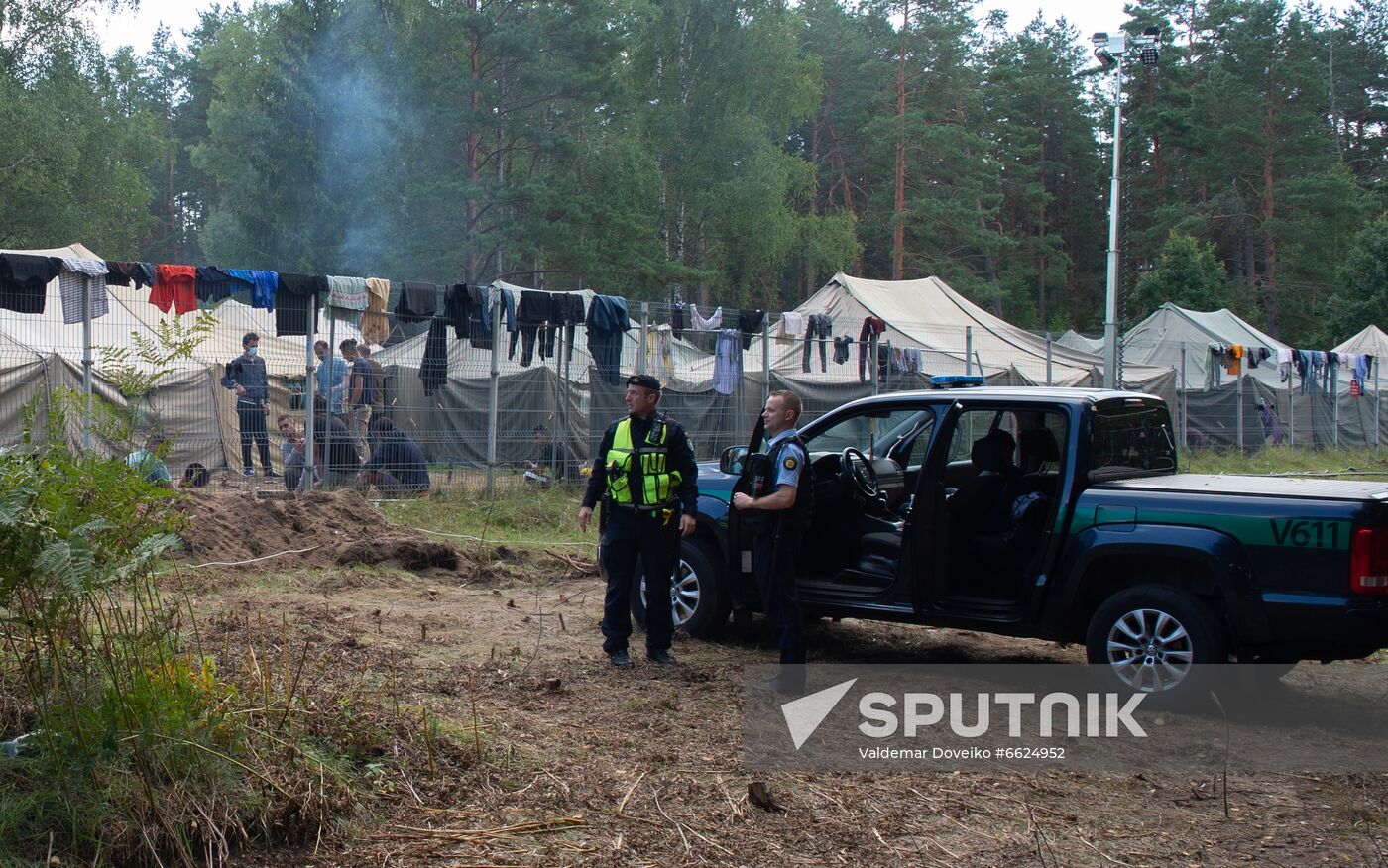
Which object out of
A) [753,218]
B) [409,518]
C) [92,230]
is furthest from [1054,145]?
[409,518]

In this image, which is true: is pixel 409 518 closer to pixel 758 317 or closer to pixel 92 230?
pixel 758 317

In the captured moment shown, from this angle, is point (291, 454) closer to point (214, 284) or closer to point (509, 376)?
point (214, 284)

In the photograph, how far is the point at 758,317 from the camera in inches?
677

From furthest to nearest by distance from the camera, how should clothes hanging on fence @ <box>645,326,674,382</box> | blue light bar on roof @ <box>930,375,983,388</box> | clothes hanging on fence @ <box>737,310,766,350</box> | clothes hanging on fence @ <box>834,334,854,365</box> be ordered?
clothes hanging on fence @ <box>834,334,854,365</box> < clothes hanging on fence @ <box>737,310,766,350</box> < clothes hanging on fence @ <box>645,326,674,382</box> < blue light bar on roof @ <box>930,375,983,388</box>

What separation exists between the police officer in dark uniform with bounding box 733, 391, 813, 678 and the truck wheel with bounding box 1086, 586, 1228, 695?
1.54 meters

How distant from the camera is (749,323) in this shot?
17141mm

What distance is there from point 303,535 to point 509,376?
16.5ft

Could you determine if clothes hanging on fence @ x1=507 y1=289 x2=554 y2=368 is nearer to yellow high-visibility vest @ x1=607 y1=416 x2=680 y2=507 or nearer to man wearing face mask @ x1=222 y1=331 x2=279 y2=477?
man wearing face mask @ x1=222 y1=331 x2=279 y2=477

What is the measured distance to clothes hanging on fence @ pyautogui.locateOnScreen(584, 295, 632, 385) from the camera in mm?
15141

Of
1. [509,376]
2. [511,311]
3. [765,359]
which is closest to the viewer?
[511,311]

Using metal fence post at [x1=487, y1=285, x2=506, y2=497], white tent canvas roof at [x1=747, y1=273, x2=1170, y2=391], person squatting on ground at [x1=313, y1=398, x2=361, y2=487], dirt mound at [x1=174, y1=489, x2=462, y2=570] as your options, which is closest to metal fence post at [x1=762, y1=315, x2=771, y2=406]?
metal fence post at [x1=487, y1=285, x2=506, y2=497]

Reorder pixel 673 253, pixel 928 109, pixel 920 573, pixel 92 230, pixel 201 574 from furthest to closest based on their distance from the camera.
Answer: pixel 928 109 → pixel 673 253 → pixel 92 230 → pixel 201 574 → pixel 920 573

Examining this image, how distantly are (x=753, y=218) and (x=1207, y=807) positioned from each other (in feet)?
115

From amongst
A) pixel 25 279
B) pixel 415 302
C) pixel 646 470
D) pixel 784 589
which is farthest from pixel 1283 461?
pixel 25 279
